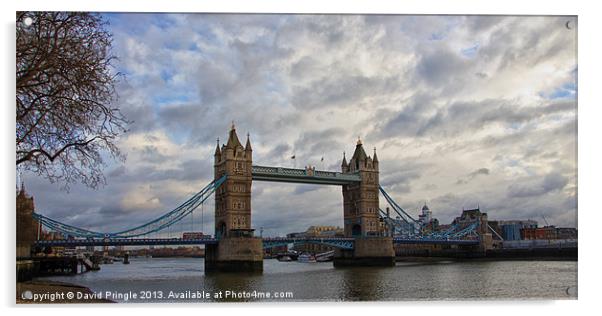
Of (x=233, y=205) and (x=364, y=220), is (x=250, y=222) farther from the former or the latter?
(x=364, y=220)

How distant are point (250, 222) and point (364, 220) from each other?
11.4 meters

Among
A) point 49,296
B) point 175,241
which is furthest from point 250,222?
point 49,296

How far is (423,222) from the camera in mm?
51219

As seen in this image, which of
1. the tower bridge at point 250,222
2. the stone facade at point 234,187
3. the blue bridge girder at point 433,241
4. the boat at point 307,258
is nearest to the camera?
the tower bridge at point 250,222

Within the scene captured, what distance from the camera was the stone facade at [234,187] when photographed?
129ft

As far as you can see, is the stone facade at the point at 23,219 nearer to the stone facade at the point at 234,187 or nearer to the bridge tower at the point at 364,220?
the stone facade at the point at 234,187

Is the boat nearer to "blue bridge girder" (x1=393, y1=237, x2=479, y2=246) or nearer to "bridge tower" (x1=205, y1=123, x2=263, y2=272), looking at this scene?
"blue bridge girder" (x1=393, y1=237, x2=479, y2=246)

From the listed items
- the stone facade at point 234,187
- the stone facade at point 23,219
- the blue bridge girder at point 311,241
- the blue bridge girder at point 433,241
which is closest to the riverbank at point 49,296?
the stone facade at point 23,219

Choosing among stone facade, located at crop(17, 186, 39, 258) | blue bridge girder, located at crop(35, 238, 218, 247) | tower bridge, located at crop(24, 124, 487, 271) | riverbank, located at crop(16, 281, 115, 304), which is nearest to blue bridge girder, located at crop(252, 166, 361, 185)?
tower bridge, located at crop(24, 124, 487, 271)

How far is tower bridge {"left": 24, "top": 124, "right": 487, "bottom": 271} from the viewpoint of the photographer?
34.1m

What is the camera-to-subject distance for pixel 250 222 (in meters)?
41.1

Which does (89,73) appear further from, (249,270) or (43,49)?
(249,270)

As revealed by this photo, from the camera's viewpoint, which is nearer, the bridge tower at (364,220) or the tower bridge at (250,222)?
the tower bridge at (250,222)
